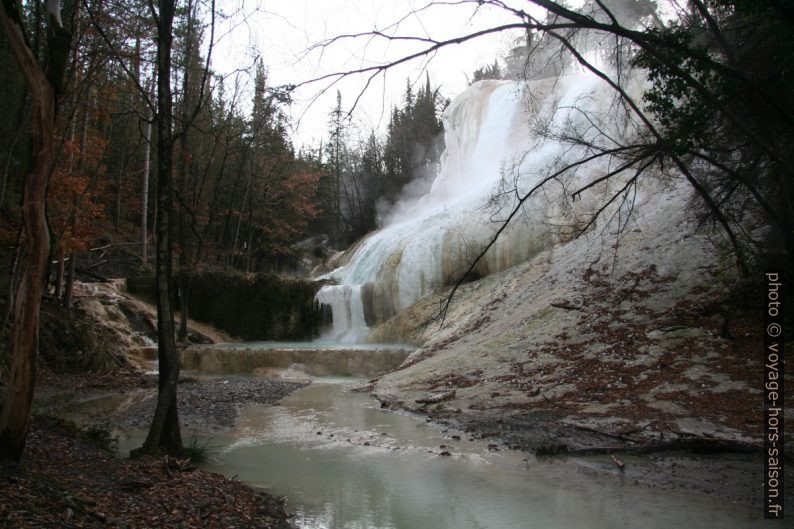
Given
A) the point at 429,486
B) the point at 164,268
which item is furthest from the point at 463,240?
the point at 164,268

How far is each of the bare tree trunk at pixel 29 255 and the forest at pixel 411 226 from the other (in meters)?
0.01

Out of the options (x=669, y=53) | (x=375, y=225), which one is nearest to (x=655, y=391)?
(x=669, y=53)

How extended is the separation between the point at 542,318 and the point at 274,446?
23.1 ft

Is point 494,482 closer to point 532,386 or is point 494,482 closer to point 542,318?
point 532,386

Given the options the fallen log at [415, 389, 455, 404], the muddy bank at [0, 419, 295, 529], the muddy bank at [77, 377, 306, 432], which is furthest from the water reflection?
the fallen log at [415, 389, 455, 404]

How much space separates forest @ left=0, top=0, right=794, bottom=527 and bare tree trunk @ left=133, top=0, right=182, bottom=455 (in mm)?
25

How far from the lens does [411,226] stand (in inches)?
931

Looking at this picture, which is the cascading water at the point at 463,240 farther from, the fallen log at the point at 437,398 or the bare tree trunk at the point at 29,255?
the bare tree trunk at the point at 29,255

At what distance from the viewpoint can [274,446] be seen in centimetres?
711

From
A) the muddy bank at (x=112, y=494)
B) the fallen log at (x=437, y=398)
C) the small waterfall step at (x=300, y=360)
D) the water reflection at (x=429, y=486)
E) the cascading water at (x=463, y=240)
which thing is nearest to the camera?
the muddy bank at (x=112, y=494)

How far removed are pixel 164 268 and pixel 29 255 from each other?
174 centimetres

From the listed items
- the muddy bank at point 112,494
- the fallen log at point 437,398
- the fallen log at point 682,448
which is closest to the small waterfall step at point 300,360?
the fallen log at point 437,398

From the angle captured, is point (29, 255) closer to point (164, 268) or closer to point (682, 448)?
point (164, 268)

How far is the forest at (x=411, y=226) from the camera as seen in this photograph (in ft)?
15.6
